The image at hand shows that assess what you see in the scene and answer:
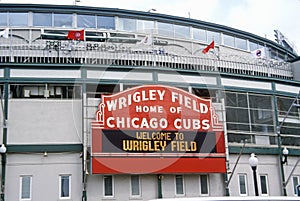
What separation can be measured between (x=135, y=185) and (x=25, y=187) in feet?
15.8

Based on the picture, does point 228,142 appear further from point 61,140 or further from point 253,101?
point 61,140

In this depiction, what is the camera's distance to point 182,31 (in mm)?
36375

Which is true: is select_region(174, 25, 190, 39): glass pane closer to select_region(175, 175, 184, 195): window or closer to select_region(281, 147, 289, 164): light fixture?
select_region(281, 147, 289, 164): light fixture

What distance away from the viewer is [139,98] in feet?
75.3

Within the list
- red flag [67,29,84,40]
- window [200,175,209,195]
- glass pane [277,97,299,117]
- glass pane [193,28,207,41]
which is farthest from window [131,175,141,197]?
glass pane [193,28,207,41]

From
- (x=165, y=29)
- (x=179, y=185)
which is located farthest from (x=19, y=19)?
(x=179, y=185)

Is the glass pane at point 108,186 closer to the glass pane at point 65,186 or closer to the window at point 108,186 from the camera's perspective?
the window at point 108,186

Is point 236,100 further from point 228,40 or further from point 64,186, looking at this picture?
point 228,40

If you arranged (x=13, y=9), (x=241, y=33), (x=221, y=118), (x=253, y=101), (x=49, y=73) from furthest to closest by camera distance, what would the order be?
(x=241, y=33), (x=13, y=9), (x=253, y=101), (x=221, y=118), (x=49, y=73)

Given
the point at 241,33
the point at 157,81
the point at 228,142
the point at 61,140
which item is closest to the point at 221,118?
the point at 228,142

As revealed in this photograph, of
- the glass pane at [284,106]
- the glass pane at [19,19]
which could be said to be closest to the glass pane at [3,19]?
the glass pane at [19,19]

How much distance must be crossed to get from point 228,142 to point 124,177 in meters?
5.69

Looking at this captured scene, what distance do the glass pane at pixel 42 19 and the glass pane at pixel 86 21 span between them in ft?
6.45

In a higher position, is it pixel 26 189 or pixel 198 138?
pixel 198 138
